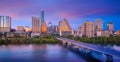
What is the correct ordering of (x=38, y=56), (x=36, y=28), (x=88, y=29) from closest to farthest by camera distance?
1. (x=38, y=56)
2. (x=88, y=29)
3. (x=36, y=28)

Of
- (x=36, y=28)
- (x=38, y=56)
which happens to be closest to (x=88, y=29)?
(x=36, y=28)

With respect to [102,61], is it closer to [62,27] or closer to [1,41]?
[1,41]

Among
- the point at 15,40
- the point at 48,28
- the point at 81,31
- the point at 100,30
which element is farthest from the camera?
the point at 48,28

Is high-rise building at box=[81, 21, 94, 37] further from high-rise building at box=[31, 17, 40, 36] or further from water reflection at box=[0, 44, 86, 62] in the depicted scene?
water reflection at box=[0, 44, 86, 62]

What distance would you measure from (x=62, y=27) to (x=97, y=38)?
4478 millimetres

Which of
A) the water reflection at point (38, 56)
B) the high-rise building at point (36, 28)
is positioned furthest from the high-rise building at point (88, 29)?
the water reflection at point (38, 56)

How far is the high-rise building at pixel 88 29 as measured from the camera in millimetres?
13181

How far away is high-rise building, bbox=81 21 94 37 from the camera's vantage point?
1318 cm

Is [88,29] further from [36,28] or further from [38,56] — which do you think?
[38,56]

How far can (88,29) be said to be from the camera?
13.5 metres

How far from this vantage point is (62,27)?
16.0 metres

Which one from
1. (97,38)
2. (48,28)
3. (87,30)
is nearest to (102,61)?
(97,38)

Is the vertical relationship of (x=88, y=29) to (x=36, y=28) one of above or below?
below

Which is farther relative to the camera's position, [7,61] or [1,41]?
[1,41]
